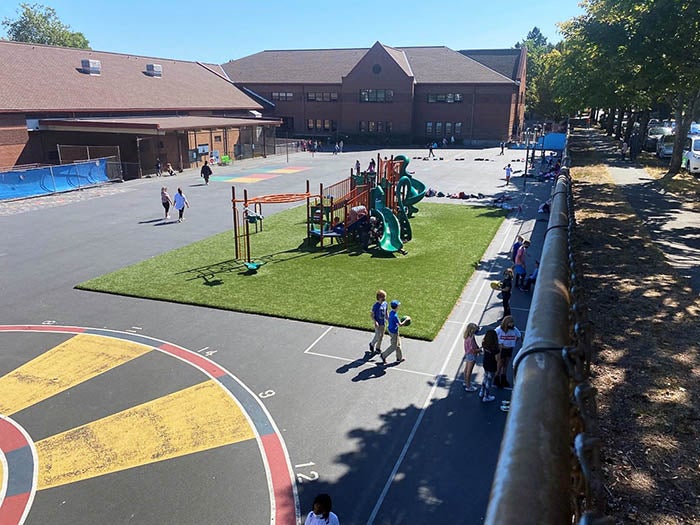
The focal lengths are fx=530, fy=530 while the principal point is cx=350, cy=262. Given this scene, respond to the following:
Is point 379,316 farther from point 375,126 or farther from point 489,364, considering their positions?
point 375,126

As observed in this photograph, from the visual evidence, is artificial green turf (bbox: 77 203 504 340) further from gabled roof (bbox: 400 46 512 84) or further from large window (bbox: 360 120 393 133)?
gabled roof (bbox: 400 46 512 84)

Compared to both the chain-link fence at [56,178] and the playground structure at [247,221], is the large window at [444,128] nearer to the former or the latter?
the chain-link fence at [56,178]

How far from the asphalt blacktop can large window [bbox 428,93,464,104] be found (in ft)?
190

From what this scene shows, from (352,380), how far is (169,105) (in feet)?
150

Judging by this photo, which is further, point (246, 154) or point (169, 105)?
point (246, 154)

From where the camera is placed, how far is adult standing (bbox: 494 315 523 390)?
36.6 ft

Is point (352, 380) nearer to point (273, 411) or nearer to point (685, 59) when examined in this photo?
point (273, 411)

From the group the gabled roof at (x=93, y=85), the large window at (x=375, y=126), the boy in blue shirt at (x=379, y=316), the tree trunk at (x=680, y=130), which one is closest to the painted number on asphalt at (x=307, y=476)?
the boy in blue shirt at (x=379, y=316)

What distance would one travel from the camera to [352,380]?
38.4ft

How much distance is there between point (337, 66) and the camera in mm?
78562

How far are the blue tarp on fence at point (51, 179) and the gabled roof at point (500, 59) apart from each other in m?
56.9

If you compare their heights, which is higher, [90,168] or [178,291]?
[90,168]

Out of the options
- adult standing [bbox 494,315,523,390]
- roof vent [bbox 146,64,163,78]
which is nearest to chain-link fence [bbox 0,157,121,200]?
roof vent [bbox 146,64,163,78]

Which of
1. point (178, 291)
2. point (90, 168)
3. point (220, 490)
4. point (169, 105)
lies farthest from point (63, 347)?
point (169, 105)
